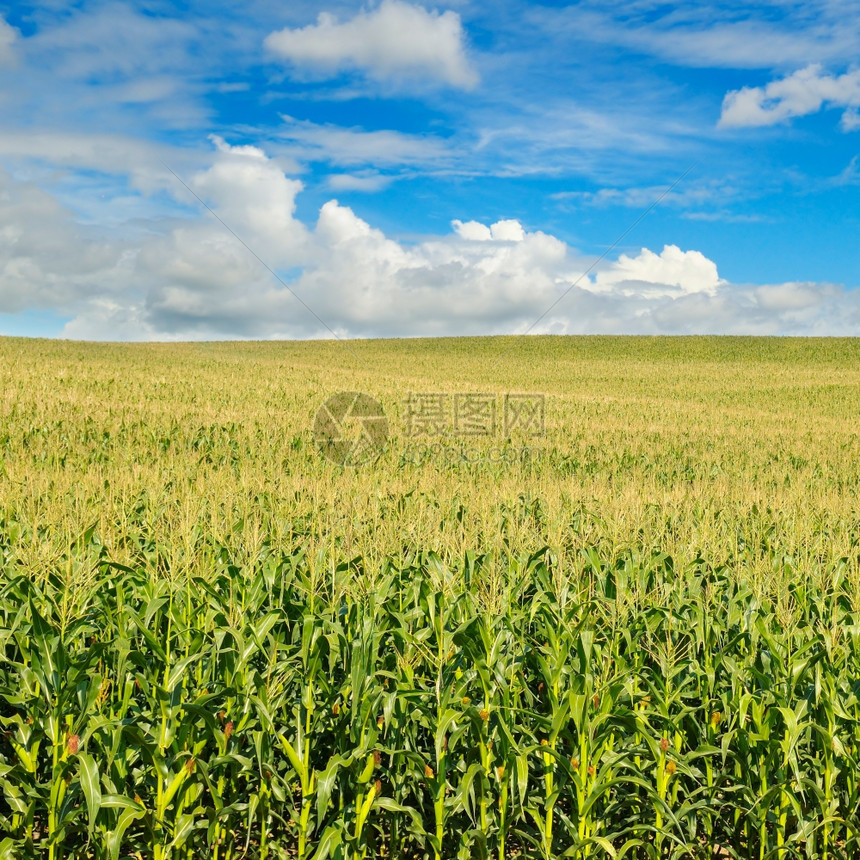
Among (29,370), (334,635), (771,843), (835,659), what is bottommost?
(771,843)

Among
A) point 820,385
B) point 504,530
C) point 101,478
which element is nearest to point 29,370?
point 101,478

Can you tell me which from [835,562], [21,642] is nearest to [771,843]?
[835,562]

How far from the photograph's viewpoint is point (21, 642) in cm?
369

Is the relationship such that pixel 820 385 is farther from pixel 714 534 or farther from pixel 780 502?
pixel 714 534

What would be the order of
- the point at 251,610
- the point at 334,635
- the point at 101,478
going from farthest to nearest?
the point at 101,478, the point at 251,610, the point at 334,635

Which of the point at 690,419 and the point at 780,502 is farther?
the point at 690,419

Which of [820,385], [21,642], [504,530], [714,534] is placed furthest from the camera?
[820,385]

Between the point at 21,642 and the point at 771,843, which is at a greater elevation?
the point at 21,642

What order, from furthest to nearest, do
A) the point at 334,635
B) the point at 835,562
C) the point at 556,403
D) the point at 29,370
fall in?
the point at 556,403
the point at 29,370
the point at 835,562
the point at 334,635

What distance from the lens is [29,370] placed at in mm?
22375

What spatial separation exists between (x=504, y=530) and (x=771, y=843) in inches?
158

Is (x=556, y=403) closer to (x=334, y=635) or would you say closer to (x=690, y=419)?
(x=690, y=419)

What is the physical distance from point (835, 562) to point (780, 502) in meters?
3.58

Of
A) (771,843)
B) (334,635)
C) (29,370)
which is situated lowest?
(771,843)
